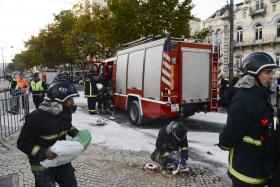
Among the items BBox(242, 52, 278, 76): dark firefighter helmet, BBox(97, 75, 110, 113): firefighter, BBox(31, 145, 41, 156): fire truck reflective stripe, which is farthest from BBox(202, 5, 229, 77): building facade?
BBox(31, 145, 41, 156): fire truck reflective stripe

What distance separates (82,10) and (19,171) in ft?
102

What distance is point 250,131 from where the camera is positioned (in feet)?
8.98

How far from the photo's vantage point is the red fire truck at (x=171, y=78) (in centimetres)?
879

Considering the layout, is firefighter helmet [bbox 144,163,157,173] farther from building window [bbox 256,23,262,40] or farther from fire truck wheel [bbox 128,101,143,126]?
building window [bbox 256,23,262,40]

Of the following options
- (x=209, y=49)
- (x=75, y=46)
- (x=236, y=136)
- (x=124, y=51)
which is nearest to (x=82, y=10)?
(x=75, y=46)

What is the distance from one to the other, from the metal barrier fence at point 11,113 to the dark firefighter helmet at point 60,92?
203 inches

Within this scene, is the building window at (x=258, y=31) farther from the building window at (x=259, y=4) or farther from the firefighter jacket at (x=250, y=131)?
the firefighter jacket at (x=250, y=131)

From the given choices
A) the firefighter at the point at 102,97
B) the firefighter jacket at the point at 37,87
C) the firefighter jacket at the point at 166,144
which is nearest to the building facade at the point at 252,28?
the firefighter at the point at 102,97

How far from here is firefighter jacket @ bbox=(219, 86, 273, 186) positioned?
2.69m

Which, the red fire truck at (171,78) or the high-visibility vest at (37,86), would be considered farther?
the high-visibility vest at (37,86)

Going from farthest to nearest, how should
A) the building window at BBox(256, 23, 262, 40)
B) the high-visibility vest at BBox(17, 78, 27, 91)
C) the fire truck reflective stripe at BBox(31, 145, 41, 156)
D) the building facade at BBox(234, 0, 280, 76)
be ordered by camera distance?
the building window at BBox(256, 23, 262, 40)
the building facade at BBox(234, 0, 280, 76)
the high-visibility vest at BBox(17, 78, 27, 91)
the fire truck reflective stripe at BBox(31, 145, 41, 156)

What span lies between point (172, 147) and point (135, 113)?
4.82 meters

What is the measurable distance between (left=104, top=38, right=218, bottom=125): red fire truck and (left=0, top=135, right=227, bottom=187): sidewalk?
8.70 feet

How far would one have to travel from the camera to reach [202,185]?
486 centimetres
